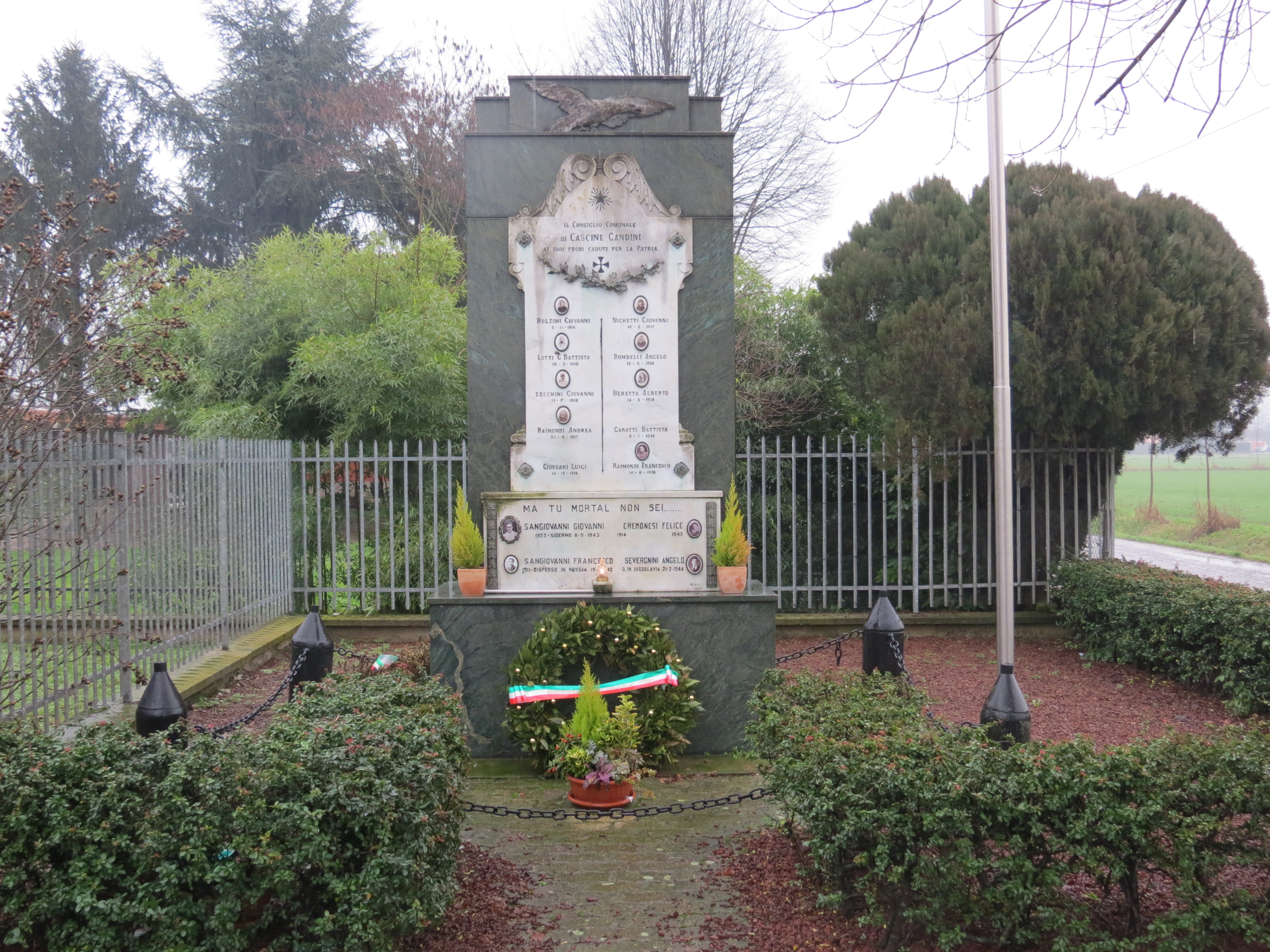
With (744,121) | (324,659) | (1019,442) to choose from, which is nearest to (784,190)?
(744,121)

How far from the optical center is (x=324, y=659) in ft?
19.0

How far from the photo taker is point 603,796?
5543mm

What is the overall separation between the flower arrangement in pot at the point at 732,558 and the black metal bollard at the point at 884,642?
0.95m

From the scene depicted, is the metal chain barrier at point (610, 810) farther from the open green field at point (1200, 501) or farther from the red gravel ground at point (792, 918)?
the open green field at point (1200, 501)

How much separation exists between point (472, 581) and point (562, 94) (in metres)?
3.80

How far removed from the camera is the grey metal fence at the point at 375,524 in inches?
439

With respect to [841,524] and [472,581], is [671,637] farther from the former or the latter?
[841,524]

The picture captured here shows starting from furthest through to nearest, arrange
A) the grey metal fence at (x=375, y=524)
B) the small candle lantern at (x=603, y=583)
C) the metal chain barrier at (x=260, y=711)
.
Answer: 1. the grey metal fence at (x=375, y=524)
2. the small candle lantern at (x=603, y=583)
3. the metal chain barrier at (x=260, y=711)

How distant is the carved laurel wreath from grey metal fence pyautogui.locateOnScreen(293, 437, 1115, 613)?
426 centimetres

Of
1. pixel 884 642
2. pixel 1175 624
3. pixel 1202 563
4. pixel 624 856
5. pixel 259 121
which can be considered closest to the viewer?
pixel 624 856

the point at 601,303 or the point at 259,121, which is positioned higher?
the point at 259,121

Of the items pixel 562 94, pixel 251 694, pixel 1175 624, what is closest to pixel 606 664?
pixel 251 694

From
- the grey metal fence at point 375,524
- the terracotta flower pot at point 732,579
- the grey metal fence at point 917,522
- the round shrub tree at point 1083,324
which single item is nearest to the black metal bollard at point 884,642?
the terracotta flower pot at point 732,579

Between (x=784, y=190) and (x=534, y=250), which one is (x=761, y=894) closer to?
(x=534, y=250)
